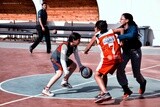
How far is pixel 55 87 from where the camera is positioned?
9.16 metres

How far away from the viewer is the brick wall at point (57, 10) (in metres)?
24.1

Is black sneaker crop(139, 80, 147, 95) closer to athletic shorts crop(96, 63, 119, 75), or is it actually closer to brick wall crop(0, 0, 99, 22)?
athletic shorts crop(96, 63, 119, 75)

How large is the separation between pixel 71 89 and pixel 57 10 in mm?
16761

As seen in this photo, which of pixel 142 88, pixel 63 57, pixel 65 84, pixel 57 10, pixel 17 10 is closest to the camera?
pixel 63 57

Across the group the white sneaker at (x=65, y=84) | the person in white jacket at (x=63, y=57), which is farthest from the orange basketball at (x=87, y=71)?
the white sneaker at (x=65, y=84)

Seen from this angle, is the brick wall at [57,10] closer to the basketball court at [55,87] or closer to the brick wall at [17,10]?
the brick wall at [17,10]

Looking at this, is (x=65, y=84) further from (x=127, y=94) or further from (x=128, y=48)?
(x=128, y=48)

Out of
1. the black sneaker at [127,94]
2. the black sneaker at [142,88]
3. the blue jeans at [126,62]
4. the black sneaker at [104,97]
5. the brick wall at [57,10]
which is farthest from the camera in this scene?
the brick wall at [57,10]

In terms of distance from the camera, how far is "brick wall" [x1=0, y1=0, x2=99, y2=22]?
24.1 metres

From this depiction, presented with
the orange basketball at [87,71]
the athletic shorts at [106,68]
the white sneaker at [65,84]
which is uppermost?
the athletic shorts at [106,68]

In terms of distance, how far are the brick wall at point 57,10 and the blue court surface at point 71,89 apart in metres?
13.9

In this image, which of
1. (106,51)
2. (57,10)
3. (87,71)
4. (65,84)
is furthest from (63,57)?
(57,10)

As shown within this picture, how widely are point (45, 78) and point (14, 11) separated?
A: 17.5 metres

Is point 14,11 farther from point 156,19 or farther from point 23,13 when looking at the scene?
point 156,19
